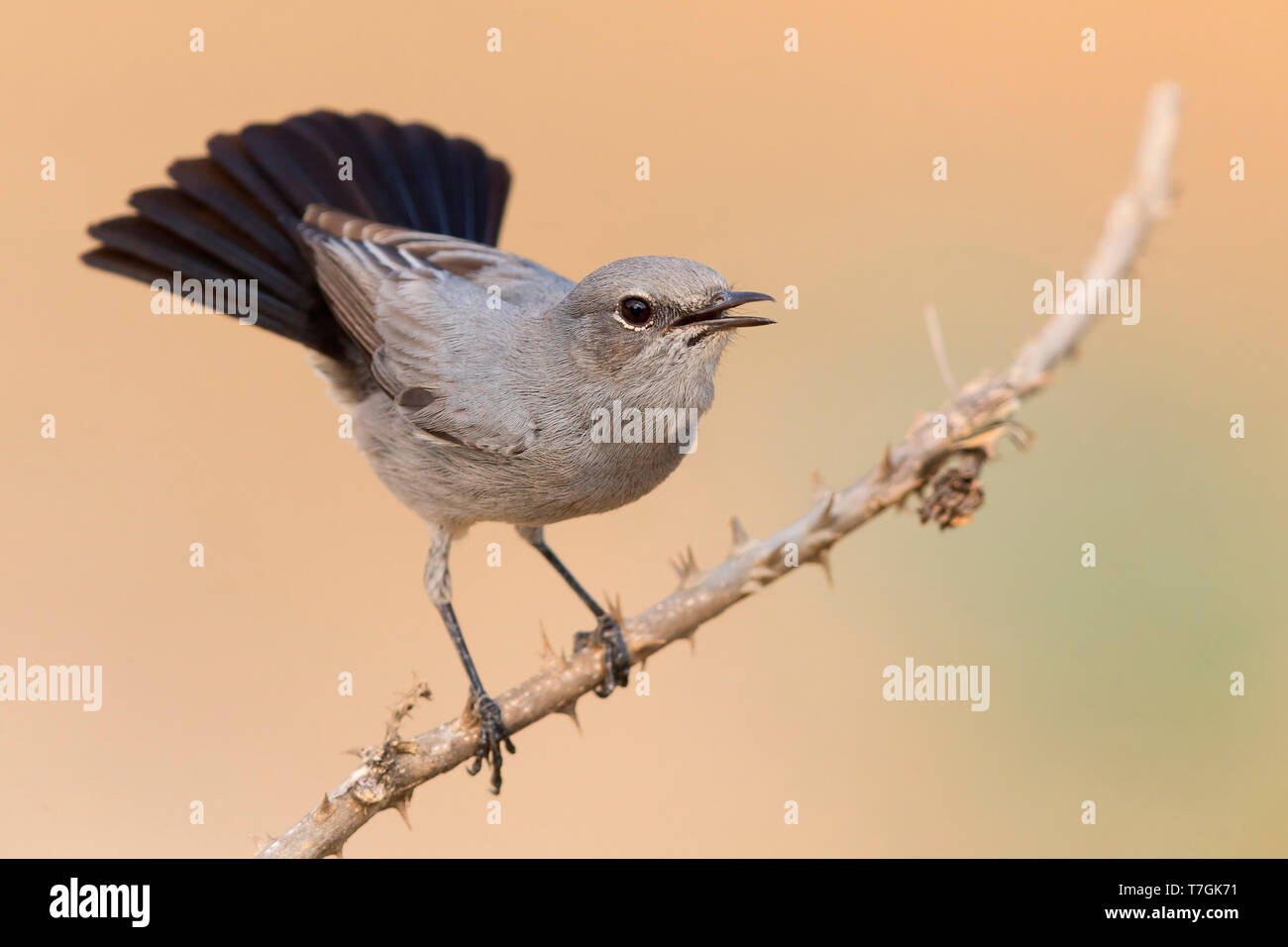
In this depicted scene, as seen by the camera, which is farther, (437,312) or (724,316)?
(437,312)

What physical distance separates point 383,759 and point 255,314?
289 cm

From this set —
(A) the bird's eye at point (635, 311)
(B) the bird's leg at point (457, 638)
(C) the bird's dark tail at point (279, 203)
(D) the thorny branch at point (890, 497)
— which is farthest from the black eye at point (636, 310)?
(C) the bird's dark tail at point (279, 203)

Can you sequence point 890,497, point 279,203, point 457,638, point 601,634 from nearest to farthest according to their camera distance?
point 890,497 < point 601,634 < point 457,638 < point 279,203

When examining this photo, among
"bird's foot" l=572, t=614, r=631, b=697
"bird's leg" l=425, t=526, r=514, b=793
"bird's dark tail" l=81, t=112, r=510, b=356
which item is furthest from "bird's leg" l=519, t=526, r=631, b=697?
"bird's dark tail" l=81, t=112, r=510, b=356

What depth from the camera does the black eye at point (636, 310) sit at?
3773 millimetres

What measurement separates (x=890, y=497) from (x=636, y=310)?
111 centimetres

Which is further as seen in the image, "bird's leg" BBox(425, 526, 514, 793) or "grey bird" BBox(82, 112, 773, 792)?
"bird's leg" BBox(425, 526, 514, 793)

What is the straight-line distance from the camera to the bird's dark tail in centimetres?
502

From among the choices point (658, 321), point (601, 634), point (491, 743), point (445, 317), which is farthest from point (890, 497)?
point (445, 317)

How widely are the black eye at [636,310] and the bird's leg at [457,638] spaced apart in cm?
146

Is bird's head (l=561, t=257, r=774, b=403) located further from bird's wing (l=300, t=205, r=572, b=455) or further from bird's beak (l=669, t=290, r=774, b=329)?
bird's wing (l=300, t=205, r=572, b=455)

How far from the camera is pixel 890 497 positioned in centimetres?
326

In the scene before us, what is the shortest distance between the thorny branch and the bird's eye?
804mm

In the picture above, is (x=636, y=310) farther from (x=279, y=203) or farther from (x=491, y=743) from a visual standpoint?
(x=279, y=203)
